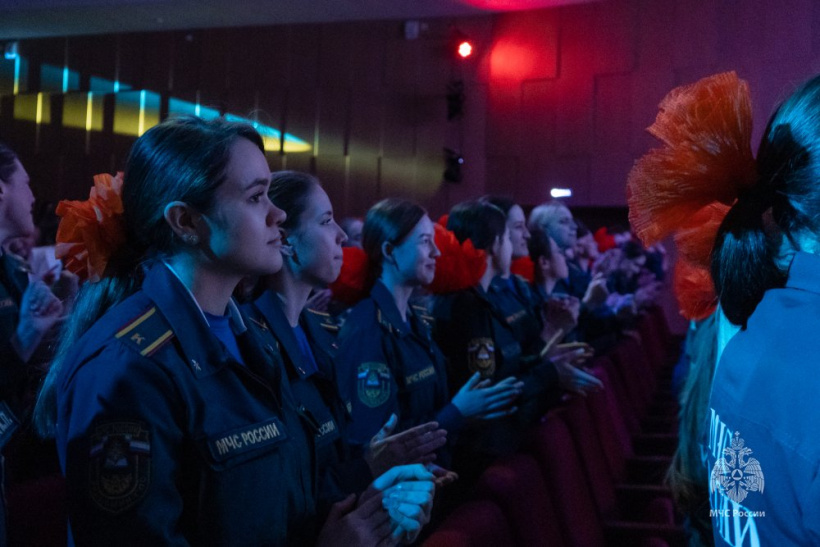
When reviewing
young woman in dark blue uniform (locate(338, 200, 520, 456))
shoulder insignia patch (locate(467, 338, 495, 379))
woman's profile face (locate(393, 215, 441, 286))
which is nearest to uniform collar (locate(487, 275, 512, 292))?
shoulder insignia patch (locate(467, 338, 495, 379))

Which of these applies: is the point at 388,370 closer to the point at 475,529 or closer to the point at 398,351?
the point at 398,351

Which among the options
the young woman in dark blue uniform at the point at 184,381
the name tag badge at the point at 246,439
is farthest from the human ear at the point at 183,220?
the name tag badge at the point at 246,439

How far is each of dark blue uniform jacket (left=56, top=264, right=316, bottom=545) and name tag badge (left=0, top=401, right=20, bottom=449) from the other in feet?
2.61

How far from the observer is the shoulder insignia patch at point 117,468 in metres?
0.93

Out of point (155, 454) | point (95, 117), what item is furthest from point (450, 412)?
point (95, 117)

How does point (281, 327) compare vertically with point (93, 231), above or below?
below

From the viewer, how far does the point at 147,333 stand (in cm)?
104

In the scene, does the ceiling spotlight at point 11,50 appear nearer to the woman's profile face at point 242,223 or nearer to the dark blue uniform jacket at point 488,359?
the dark blue uniform jacket at point 488,359

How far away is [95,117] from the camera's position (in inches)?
374

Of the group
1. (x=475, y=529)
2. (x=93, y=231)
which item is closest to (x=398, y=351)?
(x=475, y=529)

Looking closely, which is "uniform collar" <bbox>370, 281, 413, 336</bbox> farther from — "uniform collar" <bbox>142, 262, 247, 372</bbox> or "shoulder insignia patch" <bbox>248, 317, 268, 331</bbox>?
"uniform collar" <bbox>142, 262, 247, 372</bbox>

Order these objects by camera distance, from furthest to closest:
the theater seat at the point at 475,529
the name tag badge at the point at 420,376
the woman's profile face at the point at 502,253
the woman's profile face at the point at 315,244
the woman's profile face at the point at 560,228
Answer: the woman's profile face at the point at 560,228
the woman's profile face at the point at 502,253
the name tag badge at the point at 420,376
the woman's profile face at the point at 315,244
the theater seat at the point at 475,529

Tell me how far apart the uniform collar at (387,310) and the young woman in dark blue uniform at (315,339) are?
442 millimetres

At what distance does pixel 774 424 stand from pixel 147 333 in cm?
79
